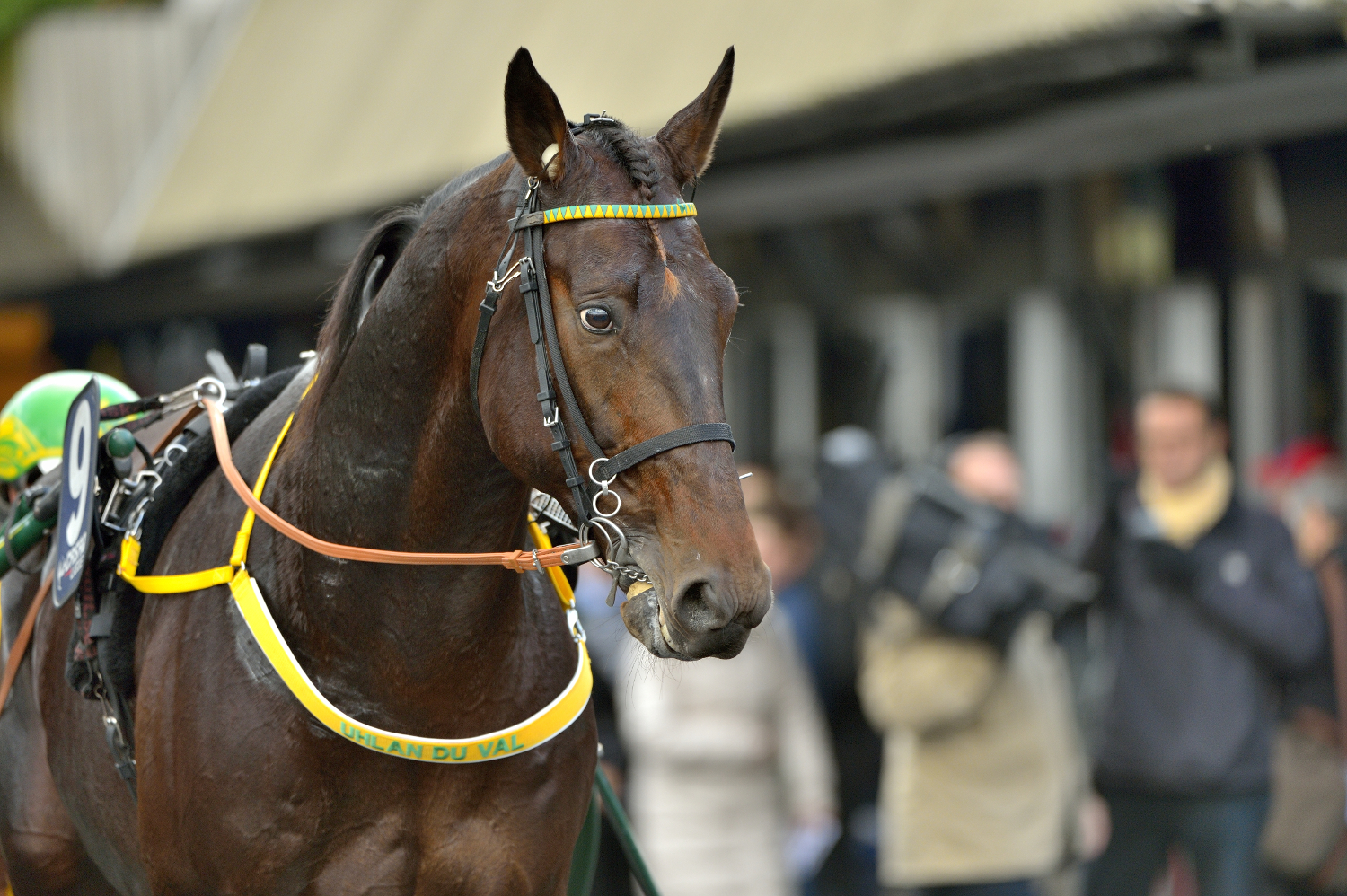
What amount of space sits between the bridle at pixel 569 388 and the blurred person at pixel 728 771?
343 centimetres

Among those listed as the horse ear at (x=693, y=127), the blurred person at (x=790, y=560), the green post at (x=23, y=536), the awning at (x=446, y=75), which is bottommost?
the blurred person at (x=790, y=560)

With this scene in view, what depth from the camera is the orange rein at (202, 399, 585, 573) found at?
2.56m

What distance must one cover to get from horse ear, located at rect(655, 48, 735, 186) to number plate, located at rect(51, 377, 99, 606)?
4.06ft

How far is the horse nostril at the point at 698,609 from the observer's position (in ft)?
7.10

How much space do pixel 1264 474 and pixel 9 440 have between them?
510cm

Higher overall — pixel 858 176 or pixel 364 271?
pixel 858 176

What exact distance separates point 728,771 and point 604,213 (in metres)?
3.76

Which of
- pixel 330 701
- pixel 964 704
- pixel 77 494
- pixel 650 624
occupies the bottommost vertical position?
pixel 964 704

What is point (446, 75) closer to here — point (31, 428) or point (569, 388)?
point (31, 428)

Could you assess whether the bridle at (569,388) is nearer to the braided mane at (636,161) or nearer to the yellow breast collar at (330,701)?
the braided mane at (636,161)

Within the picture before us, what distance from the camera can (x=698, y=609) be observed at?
7.18 feet

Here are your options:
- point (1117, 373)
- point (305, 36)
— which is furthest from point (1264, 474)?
point (305, 36)

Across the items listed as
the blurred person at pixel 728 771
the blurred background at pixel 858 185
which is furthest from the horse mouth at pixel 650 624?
the blurred person at pixel 728 771

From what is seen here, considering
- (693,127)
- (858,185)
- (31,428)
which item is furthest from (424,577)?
(858,185)
